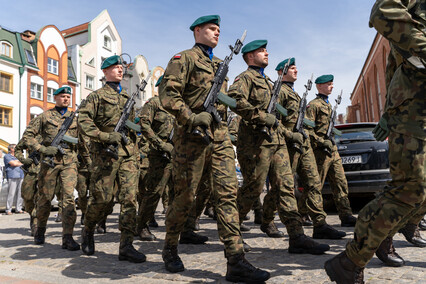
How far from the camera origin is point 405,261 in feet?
11.6

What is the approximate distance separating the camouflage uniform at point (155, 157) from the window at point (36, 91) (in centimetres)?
2577

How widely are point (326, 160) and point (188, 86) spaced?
2.97 m

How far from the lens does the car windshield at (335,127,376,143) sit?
6.80m

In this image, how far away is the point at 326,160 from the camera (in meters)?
5.73

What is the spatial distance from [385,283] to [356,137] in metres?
4.39

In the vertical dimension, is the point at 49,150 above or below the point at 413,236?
above

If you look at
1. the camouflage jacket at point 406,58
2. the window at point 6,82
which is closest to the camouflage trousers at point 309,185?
the camouflage jacket at point 406,58

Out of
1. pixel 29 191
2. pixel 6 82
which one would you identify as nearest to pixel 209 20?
pixel 29 191

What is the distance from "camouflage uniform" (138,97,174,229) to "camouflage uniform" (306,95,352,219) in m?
2.30

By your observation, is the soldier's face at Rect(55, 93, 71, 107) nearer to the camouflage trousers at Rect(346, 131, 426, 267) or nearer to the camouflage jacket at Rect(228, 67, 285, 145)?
the camouflage jacket at Rect(228, 67, 285, 145)

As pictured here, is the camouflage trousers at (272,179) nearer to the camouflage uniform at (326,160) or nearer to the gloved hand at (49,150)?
the camouflage uniform at (326,160)

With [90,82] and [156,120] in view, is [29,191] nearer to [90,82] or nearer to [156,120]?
[156,120]

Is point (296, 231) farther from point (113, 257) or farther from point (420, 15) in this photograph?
point (420, 15)

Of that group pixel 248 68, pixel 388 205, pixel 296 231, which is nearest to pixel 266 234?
Result: pixel 296 231
